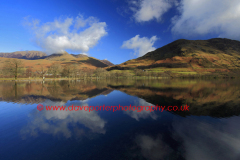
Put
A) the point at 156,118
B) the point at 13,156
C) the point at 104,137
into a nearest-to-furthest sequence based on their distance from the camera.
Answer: the point at 13,156
the point at 104,137
the point at 156,118

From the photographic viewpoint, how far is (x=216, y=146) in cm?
687

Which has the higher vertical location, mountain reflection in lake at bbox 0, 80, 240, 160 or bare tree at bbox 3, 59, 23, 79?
bare tree at bbox 3, 59, 23, 79

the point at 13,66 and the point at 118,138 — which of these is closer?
the point at 118,138

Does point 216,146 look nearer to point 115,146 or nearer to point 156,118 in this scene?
point 156,118

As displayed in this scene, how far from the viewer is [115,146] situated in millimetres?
6629

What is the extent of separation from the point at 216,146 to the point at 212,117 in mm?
6583

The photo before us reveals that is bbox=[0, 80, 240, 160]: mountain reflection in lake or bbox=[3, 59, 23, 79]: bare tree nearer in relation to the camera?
bbox=[0, 80, 240, 160]: mountain reflection in lake

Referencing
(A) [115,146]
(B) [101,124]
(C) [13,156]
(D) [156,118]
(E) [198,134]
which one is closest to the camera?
(C) [13,156]

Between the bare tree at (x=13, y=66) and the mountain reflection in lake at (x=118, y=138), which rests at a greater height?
the bare tree at (x=13, y=66)

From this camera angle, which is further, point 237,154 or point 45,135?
point 45,135

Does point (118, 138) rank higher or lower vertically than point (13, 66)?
lower

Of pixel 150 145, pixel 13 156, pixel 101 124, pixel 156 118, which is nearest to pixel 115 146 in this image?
pixel 150 145

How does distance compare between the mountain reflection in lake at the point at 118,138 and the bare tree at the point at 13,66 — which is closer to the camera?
the mountain reflection in lake at the point at 118,138

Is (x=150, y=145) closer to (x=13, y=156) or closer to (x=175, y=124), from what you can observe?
(x=175, y=124)
